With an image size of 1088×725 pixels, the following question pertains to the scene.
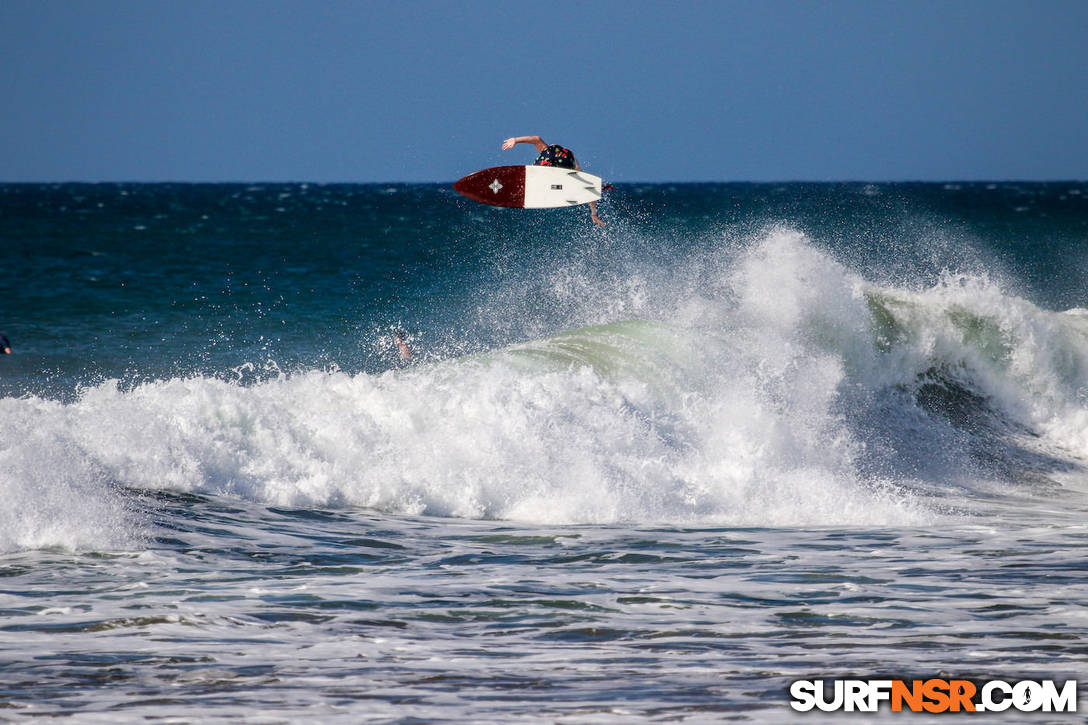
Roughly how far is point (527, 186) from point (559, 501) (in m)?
5.81

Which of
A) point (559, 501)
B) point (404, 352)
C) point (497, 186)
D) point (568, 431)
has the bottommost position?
point (559, 501)

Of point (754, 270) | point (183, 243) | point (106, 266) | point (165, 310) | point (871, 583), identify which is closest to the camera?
point (871, 583)

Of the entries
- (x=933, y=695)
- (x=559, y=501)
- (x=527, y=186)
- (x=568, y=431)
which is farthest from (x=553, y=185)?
(x=933, y=695)

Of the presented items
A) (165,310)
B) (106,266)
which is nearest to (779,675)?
(165,310)

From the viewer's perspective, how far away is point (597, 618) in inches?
264

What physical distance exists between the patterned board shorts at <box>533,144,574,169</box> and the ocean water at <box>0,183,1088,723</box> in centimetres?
220

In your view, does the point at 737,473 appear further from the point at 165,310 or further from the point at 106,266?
the point at 106,266

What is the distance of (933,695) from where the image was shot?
17.7ft

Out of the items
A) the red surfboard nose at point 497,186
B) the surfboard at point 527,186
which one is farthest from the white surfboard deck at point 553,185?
the red surfboard nose at point 497,186

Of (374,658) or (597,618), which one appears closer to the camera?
(374,658)

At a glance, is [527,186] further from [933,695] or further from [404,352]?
[933,695]

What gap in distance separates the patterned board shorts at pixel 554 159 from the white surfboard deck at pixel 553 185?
4.0 inches

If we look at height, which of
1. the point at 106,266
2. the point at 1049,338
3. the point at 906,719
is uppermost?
the point at 106,266

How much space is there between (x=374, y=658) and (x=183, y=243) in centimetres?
3622
